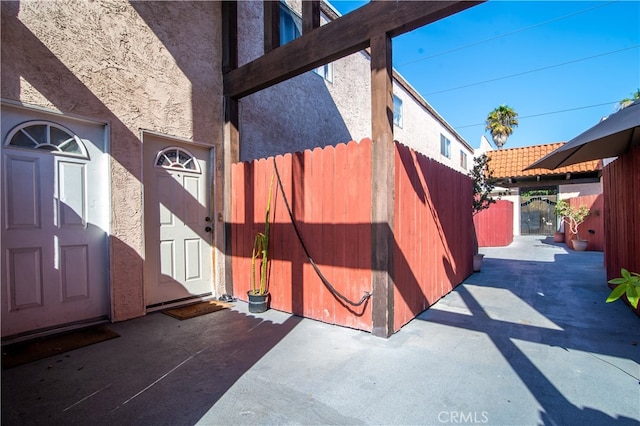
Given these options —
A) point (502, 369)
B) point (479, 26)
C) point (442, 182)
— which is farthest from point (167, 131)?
point (479, 26)

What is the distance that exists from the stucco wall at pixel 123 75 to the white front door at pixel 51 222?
17 cm

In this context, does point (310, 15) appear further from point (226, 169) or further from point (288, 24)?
point (288, 24)

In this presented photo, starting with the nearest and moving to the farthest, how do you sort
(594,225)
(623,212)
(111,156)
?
(111,156)
(623,212)
(594,225)

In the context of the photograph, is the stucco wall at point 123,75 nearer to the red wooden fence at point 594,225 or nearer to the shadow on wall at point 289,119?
the shadow on wall at point 289,119

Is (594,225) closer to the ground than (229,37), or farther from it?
closer to the ground

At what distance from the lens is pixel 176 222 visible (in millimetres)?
4121

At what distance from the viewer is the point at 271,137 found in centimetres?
552

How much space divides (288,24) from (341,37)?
11.9 feet

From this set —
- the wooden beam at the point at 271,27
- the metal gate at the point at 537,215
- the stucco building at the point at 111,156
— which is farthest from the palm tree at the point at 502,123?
the wooden beam at the point at 271,27

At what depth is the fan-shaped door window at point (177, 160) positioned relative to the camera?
157 inches

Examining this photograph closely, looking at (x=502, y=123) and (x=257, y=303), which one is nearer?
(x=257, y=303)

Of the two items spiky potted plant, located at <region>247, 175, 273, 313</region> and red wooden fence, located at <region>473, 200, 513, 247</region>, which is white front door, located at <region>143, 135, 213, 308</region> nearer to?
spiky potted plant, located at <region>247, 175, 273, 313</region>

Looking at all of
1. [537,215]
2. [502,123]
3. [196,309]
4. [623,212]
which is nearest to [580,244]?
[537,215]

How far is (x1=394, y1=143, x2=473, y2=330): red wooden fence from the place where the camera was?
3.32 metres
